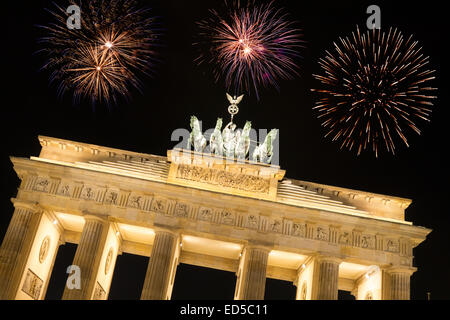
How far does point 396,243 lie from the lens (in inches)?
1259

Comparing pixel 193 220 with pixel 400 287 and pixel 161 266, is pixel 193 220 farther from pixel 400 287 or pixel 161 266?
pixel 400 287

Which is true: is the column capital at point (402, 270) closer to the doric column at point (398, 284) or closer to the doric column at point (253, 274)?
the doric column at point (398, 284)

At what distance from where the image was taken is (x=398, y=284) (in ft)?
101

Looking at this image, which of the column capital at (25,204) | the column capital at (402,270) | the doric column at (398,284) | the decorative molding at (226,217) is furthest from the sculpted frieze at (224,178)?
the doric column at (398,284)

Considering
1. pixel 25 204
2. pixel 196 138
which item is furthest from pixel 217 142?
pixel 25 204

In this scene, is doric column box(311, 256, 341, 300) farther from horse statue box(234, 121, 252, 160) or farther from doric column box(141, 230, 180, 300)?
doric column box(141, 230, 180, 300)

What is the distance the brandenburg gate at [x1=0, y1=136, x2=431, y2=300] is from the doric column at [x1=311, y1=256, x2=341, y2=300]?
64 millimetres

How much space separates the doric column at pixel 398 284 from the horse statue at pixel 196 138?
1470 cm

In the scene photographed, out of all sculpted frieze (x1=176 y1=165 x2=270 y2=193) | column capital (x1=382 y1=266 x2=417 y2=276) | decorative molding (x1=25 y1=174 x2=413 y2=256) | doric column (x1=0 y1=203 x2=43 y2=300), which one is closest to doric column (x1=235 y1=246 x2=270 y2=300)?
decorative molding (x1=25 y1=174 x2=413 y2=256)

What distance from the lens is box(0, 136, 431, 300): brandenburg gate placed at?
30.3m

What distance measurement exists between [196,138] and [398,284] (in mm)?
16065

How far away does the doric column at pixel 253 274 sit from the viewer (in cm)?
2997

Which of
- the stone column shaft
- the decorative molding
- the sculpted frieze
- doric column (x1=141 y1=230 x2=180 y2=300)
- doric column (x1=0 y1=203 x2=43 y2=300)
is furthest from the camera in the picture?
the sculpted frieze
